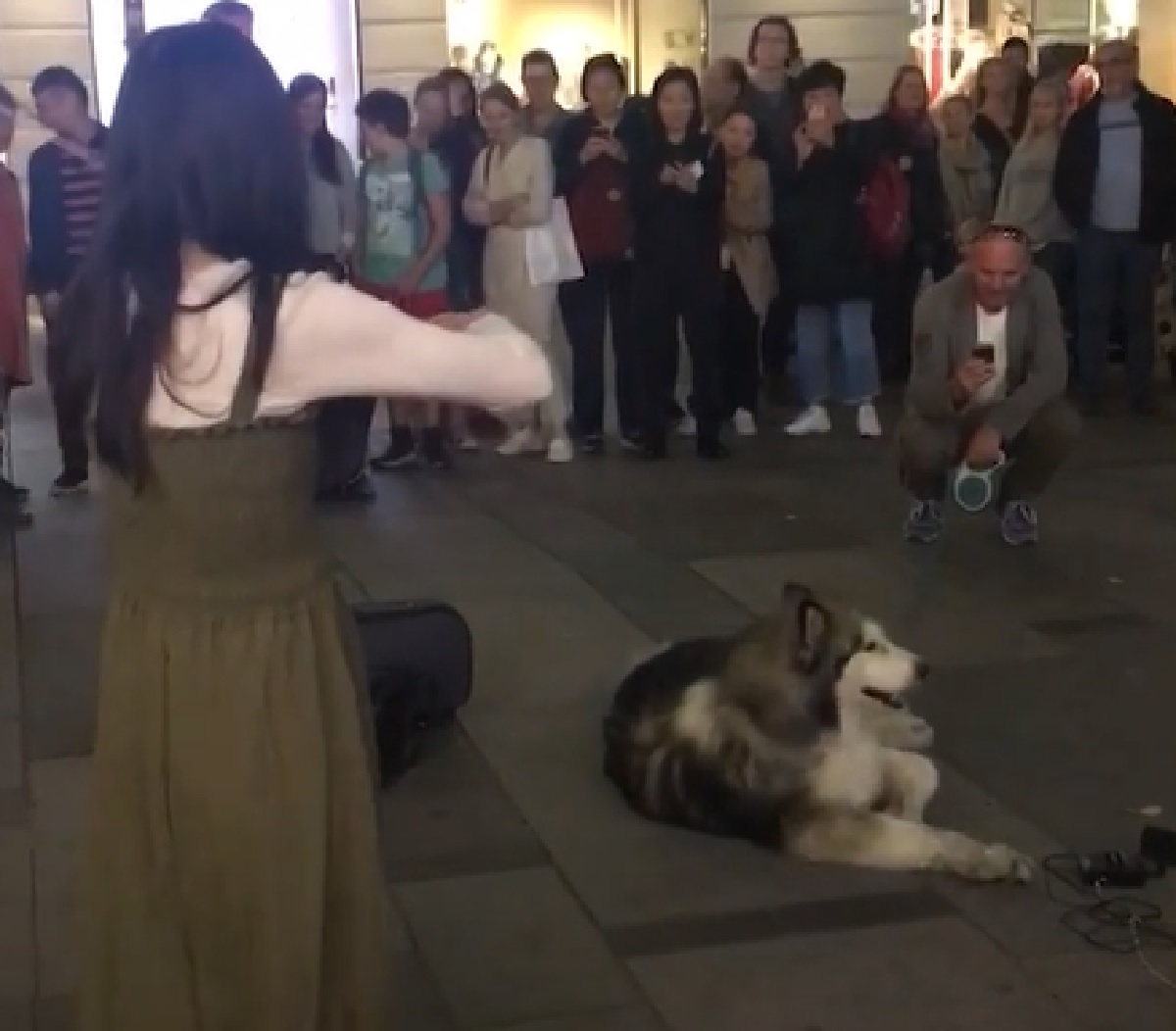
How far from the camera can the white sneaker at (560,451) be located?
9.33 meters

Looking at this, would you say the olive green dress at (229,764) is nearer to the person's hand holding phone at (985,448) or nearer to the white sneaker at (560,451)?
the person's hand holding phone at (985,448)

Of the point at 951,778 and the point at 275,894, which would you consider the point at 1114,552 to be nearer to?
the point at 951,778

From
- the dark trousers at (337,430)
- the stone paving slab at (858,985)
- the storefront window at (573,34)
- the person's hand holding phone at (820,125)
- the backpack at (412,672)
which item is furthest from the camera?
the storefront window at (573,34)

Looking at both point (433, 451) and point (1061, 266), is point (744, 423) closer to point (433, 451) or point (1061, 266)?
point (433, 451)

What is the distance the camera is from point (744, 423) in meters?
9.91


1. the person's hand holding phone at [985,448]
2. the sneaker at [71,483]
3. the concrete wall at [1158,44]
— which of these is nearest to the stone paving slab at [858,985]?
the person's hand holding phone at [985,448]

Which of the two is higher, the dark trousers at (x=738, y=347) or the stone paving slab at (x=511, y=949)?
the dark trousers at (x=738, y=347)

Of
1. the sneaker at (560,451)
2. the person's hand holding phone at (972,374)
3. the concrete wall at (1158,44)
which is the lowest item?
the sneaker at (560,451)

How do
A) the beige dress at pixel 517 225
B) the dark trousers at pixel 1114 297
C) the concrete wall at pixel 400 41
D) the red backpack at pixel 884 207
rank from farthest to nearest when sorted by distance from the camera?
the concrete wall at pixel 400 41, the dark trousers at pixel 1114 297, the red backpack at pixel 884 207, the beige dress at pixel 517 225

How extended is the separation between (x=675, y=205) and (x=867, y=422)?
1708mm

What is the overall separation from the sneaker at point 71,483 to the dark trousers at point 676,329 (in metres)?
2.68

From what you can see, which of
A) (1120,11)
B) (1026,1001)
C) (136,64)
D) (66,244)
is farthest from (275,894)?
(1120,11)

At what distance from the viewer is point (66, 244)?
814 cm

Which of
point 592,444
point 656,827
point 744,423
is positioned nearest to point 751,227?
point 744,423
